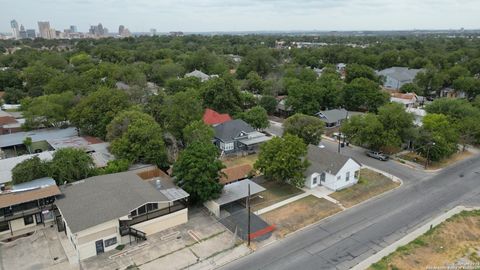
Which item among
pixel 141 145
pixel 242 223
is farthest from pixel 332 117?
pixel 242 223

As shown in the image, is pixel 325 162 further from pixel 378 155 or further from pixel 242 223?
pixel 242 223

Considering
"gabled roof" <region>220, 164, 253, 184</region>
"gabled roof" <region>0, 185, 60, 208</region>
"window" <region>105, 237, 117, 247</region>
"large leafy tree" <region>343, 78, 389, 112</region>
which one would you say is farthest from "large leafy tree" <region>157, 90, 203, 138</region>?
"large leafy tree" <region>343, 78, 389, 112</region>

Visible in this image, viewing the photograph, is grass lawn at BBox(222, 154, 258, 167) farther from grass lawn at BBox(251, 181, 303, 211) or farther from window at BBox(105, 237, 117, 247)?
window at BBox(105, 237, 117, 247)

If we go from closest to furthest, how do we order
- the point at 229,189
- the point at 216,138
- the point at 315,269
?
the point at 315,269
the point at 229,189
the point at 216,138

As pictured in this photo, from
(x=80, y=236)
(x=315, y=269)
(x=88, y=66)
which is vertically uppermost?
(x=88, y=66)

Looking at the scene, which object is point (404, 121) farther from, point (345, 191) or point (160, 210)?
point (160, 210)

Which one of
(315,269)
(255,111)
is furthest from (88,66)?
(315,269)

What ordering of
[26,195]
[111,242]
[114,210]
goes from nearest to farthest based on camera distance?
[111,242]
[114,210]
[26,195]
